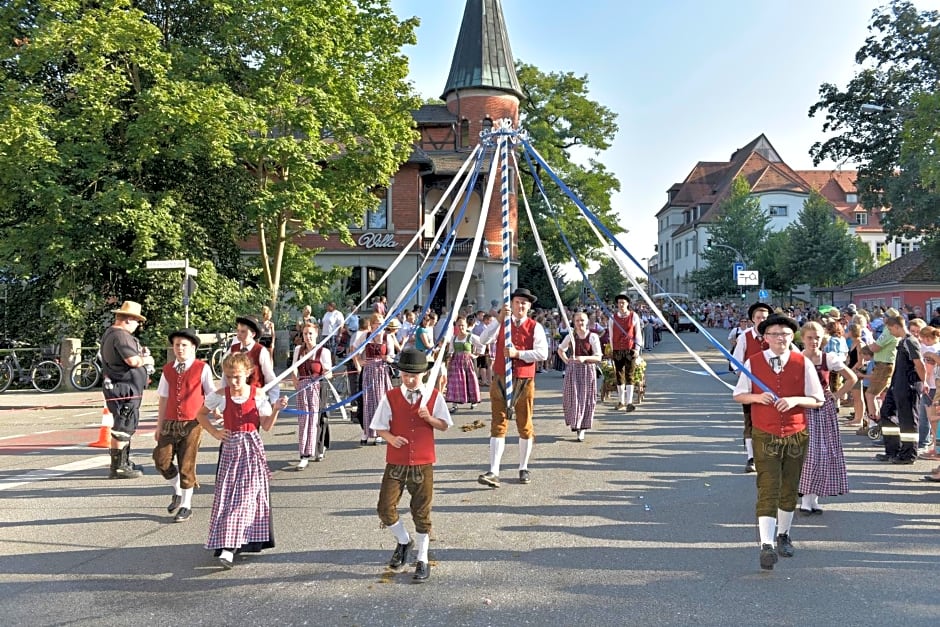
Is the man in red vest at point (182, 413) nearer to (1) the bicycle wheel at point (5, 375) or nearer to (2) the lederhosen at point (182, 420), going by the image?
(2) the lederhosen at point (182, 420)

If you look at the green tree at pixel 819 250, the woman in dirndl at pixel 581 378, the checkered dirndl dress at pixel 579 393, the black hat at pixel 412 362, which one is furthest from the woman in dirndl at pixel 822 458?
the green tree at pixel 819 250

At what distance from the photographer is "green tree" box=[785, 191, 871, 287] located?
163ft

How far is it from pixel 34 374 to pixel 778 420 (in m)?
18.0

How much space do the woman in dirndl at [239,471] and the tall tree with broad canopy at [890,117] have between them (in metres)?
27.8

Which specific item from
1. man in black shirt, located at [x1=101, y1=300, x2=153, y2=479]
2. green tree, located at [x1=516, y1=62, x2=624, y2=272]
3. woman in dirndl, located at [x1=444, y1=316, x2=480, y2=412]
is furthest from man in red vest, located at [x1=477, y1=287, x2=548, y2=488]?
green tree, located at [x1=516, y1=62, x2=624, y2=272]

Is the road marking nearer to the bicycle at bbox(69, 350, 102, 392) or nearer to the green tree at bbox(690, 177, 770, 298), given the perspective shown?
the bicycle at bbox(69, 350, 102, 392)

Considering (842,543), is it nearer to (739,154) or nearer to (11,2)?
(11,2)

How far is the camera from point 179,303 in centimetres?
2038

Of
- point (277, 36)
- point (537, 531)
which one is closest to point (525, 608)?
point (537, 531)

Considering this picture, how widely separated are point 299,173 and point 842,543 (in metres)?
18.1

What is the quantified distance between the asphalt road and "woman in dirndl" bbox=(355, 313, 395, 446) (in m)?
→ 0.77

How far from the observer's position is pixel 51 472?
9414mm

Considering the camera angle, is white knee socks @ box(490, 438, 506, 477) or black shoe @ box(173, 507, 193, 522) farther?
white knee socks @ box(490, 438, 506, 477)

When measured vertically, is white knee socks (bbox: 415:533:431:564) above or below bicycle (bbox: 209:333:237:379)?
below
